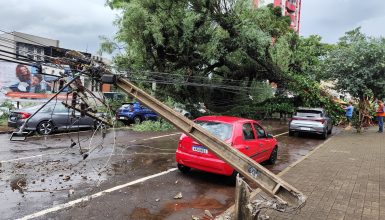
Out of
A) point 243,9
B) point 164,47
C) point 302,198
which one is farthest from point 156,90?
point 302,198

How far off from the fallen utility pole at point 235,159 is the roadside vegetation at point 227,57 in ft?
33.2

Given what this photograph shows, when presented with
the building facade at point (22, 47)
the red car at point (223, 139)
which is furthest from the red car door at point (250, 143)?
the building facade at point (22, 47)

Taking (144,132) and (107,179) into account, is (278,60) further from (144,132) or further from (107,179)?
(107,179)

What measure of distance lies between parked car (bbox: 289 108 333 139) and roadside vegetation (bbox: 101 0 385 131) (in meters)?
4.49

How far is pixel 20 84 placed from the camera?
2539 centimetres

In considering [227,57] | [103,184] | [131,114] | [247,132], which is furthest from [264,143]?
[227,57]

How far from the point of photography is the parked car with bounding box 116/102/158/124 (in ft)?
66.3

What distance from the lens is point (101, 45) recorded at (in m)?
22.5

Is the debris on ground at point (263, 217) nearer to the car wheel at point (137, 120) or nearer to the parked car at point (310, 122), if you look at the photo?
the parked car at point (310, 122)

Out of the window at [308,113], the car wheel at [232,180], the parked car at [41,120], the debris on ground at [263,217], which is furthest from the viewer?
the window at [308,113]

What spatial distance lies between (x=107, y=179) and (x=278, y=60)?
692 inches

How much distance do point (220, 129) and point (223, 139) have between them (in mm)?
377

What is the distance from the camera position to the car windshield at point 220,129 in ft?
27.1

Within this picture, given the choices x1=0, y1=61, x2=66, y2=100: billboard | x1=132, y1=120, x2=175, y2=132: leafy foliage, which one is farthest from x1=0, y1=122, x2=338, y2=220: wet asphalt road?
x1=0, y1=61, x2=66, y2=100: billboard
